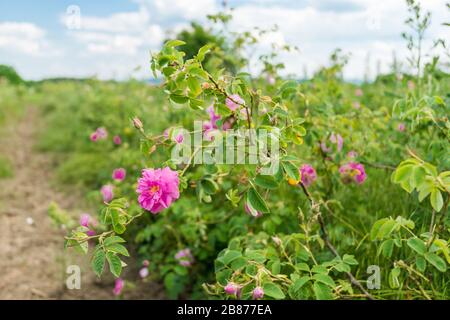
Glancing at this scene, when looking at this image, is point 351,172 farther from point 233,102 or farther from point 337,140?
point 233,102

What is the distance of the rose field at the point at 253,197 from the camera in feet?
4.46

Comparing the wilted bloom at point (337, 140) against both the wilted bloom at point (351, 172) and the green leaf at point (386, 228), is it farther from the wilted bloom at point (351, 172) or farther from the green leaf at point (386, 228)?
the green leaf at point (386, 228)

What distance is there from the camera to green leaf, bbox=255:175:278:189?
134 cm

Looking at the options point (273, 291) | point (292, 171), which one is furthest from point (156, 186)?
point (273, 291)

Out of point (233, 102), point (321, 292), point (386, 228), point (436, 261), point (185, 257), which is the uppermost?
point (233, 102)

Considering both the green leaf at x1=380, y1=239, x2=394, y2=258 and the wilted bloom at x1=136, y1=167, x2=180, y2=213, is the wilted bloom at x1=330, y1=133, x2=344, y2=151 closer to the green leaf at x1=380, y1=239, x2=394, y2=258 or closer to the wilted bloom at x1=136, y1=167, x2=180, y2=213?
the green leaf at x1=380, y1=239, x2=394, y2=258

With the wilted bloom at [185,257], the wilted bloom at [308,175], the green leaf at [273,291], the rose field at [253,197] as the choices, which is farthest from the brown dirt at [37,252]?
the green leaf at [273,291]

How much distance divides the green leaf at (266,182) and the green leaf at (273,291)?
32 centimetres

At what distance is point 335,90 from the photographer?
2.70 metres

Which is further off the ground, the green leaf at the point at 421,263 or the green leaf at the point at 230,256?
the green leaf at the point at 421,263

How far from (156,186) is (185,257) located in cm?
123

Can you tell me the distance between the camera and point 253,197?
134 centimetres

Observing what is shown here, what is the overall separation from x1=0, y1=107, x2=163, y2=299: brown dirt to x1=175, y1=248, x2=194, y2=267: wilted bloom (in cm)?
31
